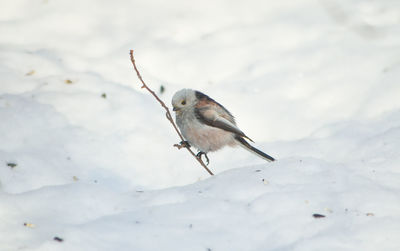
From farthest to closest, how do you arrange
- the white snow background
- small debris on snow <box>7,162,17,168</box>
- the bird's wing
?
the bird's wing → small debris on snow <box>7,162,17,168</box> → the white snow background

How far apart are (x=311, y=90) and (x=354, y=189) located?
280cm

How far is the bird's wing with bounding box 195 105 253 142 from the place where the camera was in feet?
17.2

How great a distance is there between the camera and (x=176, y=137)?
6.16 metres

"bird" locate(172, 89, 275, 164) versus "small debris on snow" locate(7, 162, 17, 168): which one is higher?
"bird" locate(172, 89, 275, 164)

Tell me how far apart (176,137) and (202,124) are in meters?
0.96

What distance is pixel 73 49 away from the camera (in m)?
7.12

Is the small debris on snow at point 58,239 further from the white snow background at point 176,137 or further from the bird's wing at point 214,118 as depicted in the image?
the bird's wing at point 214,118

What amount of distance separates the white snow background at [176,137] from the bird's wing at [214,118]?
15.1 inches

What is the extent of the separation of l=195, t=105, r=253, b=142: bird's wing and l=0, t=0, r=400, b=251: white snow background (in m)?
0.38

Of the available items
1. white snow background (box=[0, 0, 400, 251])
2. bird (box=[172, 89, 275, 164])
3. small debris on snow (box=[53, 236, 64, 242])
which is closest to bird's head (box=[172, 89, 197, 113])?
bird (box=[172, 89, 275, 164])

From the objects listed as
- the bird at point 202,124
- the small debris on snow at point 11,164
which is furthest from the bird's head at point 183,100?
the small debris on snow at point 11,164

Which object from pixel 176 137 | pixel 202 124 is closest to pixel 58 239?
pixel 202 124

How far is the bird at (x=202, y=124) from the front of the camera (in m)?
5.25

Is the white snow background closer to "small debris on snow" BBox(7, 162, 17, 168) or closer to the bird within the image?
"small debris on snow" BBox(7, 162, 17, 168)
